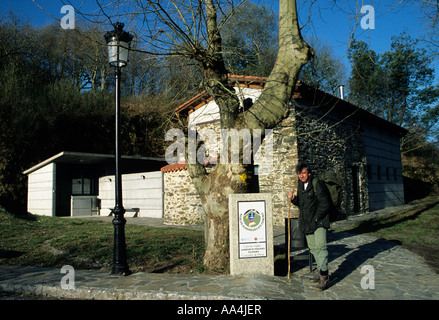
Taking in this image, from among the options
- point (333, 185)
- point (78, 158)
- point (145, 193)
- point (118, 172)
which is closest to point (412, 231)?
point (333, 185)

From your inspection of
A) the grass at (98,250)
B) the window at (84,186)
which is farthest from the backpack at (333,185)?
the window at (84,186)

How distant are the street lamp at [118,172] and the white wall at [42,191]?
13.4 m

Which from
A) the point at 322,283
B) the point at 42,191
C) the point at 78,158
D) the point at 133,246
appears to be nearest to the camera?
the point at 322,283

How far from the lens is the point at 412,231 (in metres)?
11.2

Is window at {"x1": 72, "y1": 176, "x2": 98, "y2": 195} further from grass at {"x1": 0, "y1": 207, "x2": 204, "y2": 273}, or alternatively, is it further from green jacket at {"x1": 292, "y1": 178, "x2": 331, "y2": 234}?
green jacket at {"x1": 292, "y1": 178, "x2": 331, "y2": 234}

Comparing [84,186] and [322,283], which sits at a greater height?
[84,186]

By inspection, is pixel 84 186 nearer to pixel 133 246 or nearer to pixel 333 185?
pixel 133 246

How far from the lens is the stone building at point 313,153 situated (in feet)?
40.9

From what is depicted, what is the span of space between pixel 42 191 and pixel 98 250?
1228 centimetres

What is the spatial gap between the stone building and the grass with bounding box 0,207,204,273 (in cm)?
293

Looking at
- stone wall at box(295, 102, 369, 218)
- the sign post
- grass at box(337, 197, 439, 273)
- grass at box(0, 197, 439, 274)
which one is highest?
stone wall at box(295, 102, 369, 218)

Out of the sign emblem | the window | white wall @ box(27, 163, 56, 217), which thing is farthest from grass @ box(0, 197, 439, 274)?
the window

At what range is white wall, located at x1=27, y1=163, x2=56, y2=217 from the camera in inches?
692
